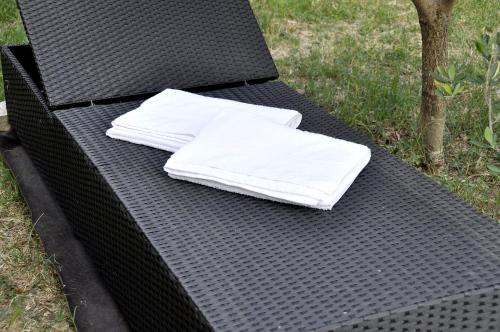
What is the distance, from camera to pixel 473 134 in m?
2.98

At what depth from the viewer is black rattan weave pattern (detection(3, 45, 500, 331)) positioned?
149 cm

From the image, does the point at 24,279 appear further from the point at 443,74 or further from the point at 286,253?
the point at 443,74

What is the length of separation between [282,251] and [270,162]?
321mm

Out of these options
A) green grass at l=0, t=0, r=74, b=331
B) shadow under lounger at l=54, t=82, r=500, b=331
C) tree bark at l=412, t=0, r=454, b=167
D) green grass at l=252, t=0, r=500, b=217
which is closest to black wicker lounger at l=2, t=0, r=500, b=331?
shadow under lounger at l=54, t=82, r=500, b=331

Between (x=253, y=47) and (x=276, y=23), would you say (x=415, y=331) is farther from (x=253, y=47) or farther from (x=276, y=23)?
(x=276, y=23)

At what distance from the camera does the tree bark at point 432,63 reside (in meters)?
2.53

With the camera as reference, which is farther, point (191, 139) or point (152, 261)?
point (191, 139)

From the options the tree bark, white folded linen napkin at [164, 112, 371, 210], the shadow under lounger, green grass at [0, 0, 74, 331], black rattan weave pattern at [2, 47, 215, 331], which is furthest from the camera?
the tree bark

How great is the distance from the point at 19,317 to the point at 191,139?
0.68 metres

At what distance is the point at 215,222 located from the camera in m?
1.77

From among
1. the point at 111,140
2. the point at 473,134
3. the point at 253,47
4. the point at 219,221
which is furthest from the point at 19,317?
the point at 473,134

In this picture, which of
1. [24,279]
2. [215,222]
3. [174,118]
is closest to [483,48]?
[215,222]

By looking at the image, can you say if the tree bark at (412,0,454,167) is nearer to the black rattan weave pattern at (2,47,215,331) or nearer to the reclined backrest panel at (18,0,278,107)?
the reclined backrest panel at (18,0,278,107)

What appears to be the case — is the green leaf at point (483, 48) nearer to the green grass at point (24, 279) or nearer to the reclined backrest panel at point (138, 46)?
the reclined backrest panel at point (138, 46)
